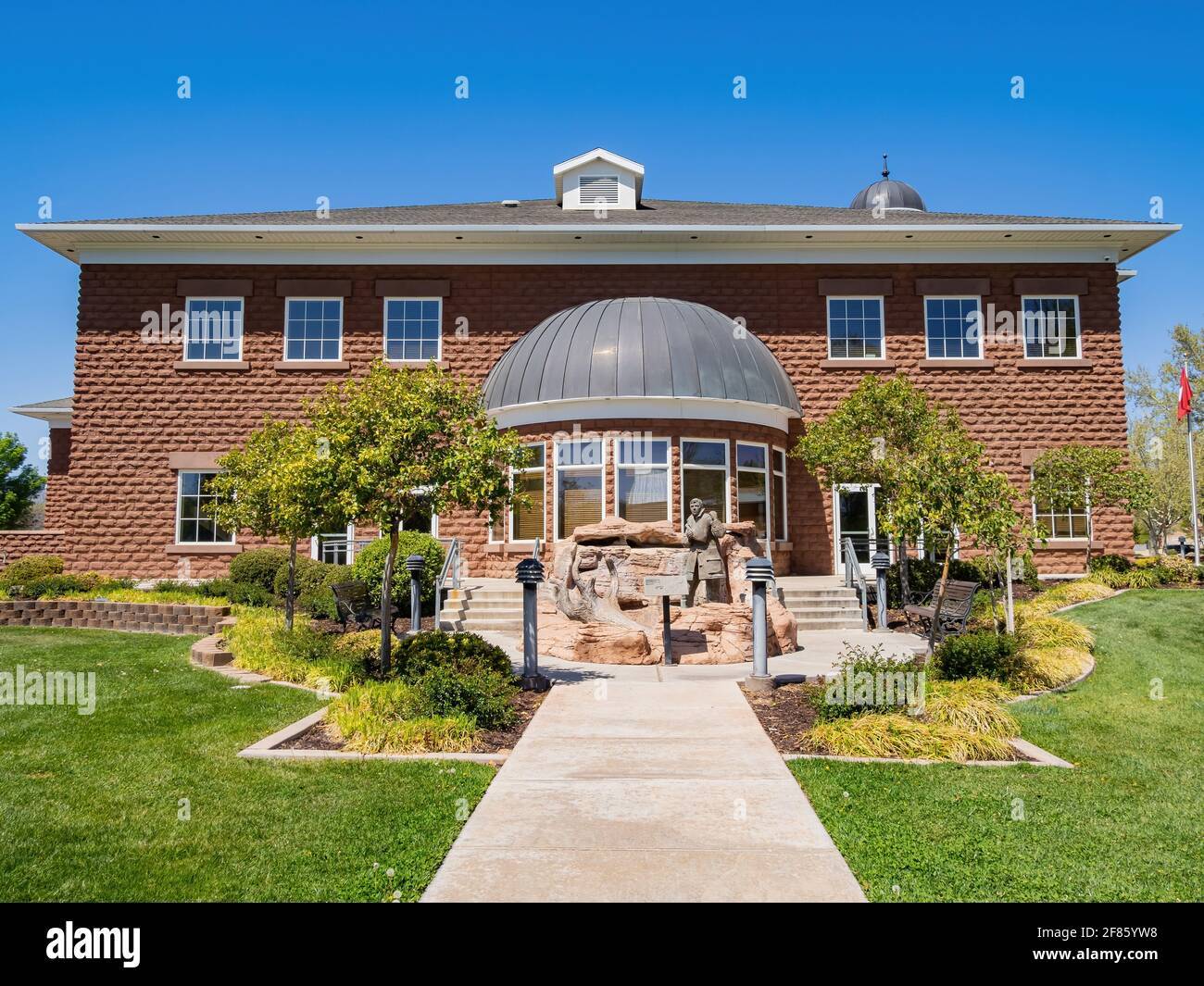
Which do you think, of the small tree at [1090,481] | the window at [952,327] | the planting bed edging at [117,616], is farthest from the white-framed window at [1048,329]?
the planting bed edging at [117,616]

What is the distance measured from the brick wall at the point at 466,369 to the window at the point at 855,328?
282mm

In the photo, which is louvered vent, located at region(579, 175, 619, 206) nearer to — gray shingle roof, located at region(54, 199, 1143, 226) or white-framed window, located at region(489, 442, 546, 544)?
gray shingle roof, located at region(54, 199, 1143, 226)

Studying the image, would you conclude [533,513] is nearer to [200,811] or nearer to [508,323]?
[508,323]

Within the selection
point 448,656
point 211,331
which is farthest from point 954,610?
point 211,331

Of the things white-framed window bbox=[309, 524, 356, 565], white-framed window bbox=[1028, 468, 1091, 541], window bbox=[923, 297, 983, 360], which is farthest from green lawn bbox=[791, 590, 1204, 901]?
white-framed window bbox=[309, 524, 356, 565]

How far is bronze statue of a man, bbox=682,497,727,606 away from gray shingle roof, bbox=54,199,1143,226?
394 inches

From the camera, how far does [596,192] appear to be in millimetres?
21891

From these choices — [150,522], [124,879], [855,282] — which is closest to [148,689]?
[124,879]

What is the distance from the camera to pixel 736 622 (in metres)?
11.6

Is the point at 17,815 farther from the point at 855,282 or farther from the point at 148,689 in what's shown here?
the point at 855,282
